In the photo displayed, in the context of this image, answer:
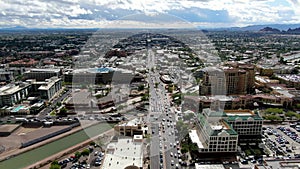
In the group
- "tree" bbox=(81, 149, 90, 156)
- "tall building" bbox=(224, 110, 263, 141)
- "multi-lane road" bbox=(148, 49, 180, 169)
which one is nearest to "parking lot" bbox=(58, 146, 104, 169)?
"tree" bbox=(81, 149, 90, 156)

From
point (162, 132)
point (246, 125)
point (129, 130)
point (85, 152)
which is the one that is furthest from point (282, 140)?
point (85, 152)

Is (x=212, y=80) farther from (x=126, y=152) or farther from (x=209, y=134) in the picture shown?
(x=126, y=152)

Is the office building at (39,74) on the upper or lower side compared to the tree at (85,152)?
upper

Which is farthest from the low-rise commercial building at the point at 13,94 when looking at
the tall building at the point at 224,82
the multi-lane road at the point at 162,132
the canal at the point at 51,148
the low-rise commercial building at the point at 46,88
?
the tall building at the point at 224,82

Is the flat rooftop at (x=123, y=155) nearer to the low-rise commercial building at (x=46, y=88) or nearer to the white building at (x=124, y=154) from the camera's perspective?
the white building at (x=124, y=154)

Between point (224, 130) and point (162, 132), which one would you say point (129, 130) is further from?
point (224, 130)

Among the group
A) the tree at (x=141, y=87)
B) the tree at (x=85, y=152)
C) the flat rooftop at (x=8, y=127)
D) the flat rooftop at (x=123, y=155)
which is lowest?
the tree at (x=85, y=152)

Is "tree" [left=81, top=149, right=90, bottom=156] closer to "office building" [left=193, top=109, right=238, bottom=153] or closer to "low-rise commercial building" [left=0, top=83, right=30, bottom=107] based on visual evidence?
"office building" [left=193, top=109, right=238, bottom=153]
